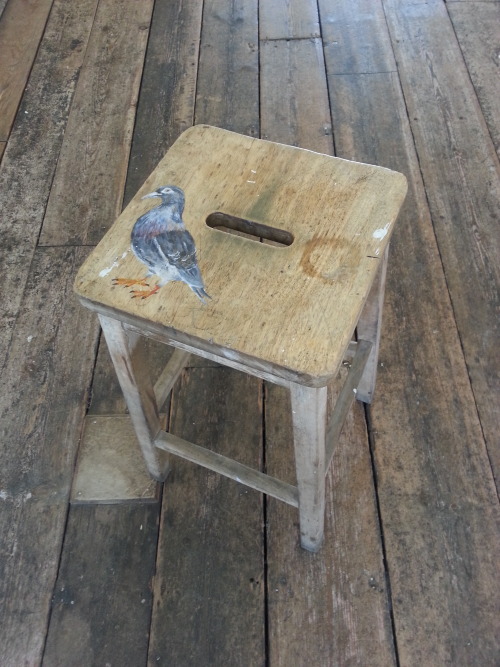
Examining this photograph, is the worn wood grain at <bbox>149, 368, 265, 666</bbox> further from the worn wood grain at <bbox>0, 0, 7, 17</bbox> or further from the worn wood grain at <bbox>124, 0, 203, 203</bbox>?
the worn wood grain at <bbox>0, 0, 7, 17</bbox>

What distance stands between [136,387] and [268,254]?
1.00ft

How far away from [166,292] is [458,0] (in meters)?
2.00

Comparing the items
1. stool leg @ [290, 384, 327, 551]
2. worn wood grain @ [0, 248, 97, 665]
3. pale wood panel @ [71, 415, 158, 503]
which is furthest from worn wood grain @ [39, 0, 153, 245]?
stool leg @ [290, 384, 327, 551]

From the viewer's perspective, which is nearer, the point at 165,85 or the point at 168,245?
the point at 168,245

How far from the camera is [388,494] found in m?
1.18

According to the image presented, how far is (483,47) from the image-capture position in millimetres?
2051

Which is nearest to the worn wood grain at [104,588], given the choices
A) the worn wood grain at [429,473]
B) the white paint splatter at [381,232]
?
the worn wood grain at [429,473]

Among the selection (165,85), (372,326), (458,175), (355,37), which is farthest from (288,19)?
(372,326)

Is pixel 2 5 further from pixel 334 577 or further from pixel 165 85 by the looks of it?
pixel 334 577

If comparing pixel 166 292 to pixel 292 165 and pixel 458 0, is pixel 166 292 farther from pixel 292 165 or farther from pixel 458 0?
pixel 458 0

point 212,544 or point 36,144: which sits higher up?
point 36,144

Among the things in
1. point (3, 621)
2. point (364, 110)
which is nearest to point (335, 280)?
point (3, 621)

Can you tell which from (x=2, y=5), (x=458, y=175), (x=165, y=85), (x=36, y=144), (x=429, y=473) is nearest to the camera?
(x=429, y=473)

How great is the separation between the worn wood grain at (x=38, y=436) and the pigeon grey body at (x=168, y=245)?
57 cm
